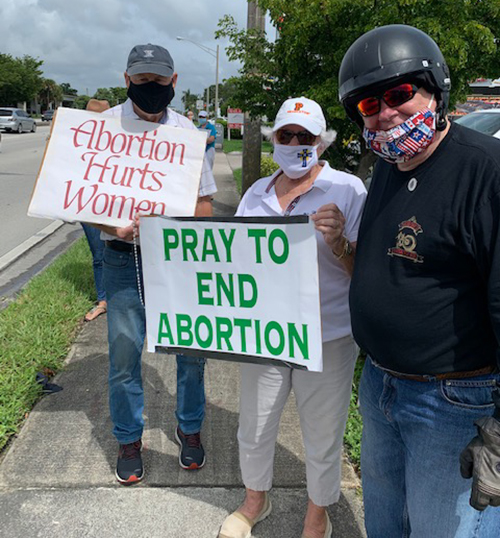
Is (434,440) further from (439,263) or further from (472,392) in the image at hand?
(439,263)

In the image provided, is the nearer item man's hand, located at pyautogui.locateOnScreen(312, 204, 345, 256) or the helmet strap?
the helmet strap

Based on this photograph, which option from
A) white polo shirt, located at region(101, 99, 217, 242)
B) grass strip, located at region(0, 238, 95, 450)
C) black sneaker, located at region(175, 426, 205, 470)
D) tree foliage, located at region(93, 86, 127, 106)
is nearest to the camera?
white polo shirt, located at region(101, 99, 217, 242)

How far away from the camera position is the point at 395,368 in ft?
5.71

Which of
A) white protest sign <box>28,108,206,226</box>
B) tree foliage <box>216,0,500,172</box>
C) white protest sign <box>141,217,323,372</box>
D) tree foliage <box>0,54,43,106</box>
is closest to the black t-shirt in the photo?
white protest sign <box>141,217,323,372</box>

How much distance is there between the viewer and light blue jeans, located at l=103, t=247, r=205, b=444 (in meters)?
2.75

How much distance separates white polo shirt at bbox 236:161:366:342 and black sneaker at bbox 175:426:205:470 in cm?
119

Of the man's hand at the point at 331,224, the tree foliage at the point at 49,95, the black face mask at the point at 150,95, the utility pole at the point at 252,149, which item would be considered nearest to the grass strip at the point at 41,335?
the man's hand at the point at 331,224

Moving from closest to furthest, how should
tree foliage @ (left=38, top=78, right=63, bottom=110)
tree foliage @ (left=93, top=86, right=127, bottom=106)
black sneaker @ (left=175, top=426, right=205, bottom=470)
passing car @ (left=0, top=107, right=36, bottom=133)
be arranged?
black sneaker @ (left=175, top=426, right=205, bottom=470)
tree foliage @ (left=93, top=86, right=127, bottom=106)
passing car @ (left=0, top=107, right=36, bottom=133)
tree foliage @ (left=38, top=78, right=63, bottom=110)

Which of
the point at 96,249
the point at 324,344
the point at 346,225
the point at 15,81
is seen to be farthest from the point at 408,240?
the point at 15,81

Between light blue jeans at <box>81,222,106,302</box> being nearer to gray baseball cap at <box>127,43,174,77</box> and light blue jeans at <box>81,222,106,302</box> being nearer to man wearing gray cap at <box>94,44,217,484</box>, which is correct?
man wearing gray cap at <box>94,44,217,484</box>

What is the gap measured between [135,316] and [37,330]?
2088mm

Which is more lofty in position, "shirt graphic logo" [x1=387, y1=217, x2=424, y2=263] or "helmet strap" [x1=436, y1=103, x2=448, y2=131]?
"helmet strap" [x1=436, y1=103, x2=448, y2=131]

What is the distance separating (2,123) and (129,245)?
38400 mm

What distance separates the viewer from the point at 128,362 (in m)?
2.83
